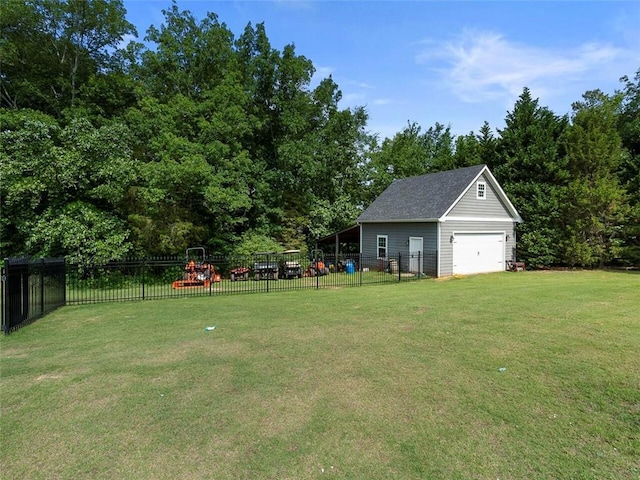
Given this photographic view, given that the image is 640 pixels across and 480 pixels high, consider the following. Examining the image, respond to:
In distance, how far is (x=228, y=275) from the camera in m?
19.7

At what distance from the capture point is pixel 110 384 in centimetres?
451

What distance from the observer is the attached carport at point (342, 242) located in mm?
24078

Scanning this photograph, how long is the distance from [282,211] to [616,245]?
1953 centimetres

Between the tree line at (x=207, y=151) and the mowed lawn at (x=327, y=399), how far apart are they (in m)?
10.7

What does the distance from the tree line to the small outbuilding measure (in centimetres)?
242

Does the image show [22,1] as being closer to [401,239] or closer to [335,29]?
[335,29]

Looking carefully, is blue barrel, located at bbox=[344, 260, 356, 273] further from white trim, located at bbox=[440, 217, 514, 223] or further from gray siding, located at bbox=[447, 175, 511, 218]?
gray siding, located at bbox=[447, 175, 511, 218]

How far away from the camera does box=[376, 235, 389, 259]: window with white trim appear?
67.5ft

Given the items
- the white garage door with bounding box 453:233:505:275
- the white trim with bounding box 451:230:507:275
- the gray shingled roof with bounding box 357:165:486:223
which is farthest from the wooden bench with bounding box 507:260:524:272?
the gray shingled roof with bounding box 357:165:486:223

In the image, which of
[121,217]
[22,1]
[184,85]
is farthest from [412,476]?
[22,1]

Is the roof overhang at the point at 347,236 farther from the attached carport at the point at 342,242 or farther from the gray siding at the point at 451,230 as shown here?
the gray siding at the point at 451,230

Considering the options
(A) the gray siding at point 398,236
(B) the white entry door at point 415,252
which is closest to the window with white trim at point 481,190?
(A) the gray siding at point 398,236

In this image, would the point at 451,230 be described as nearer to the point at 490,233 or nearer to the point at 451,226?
the point at 451,226

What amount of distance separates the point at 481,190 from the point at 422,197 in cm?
307
